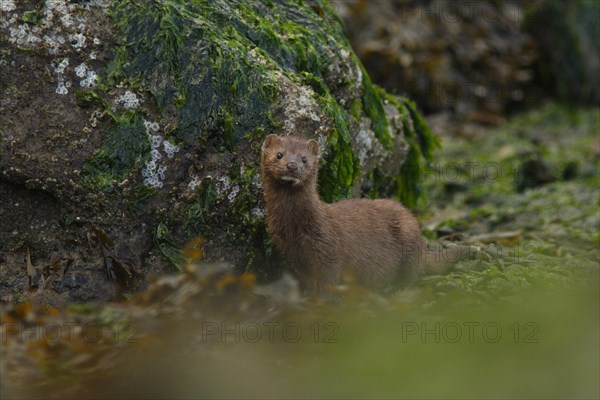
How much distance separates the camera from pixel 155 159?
716 centimetres

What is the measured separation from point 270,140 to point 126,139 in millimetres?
1194

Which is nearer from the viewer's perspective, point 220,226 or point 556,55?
point 220,226

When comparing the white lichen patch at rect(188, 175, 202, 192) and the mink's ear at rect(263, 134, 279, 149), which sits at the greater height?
the mink's ear at rect(263, 134, 279, 149)

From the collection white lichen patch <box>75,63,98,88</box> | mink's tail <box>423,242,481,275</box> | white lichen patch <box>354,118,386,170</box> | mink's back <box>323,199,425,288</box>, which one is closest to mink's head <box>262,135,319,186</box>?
mink's back <box>323,199,425,288</box>

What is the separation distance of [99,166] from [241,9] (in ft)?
6.80

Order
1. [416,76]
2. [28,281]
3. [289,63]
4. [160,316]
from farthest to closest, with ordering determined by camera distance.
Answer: [416,76], [289,63], [28,281], [160,316]

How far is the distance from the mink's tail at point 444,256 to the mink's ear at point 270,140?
221cm

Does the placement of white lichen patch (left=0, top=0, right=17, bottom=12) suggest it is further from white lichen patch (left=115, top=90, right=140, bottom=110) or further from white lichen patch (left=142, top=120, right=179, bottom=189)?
A: white lichen patch (left=142, top=120, right=179, bottom=189)

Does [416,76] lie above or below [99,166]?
above

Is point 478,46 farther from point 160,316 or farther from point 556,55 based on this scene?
point 160,316

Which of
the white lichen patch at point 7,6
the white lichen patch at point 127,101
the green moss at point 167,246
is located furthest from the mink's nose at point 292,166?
the white lichen patch at point 7,6

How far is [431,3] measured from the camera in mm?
17656

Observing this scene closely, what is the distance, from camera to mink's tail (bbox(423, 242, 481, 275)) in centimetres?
838

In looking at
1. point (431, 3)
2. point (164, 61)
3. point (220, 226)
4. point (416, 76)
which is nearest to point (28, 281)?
point (220, 226)
